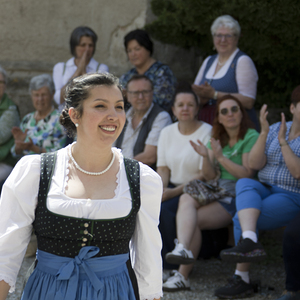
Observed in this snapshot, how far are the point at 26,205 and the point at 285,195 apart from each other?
246cm

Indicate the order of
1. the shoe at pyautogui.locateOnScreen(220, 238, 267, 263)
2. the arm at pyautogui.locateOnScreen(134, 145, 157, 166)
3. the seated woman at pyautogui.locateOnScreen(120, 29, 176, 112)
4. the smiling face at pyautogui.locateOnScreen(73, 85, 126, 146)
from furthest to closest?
the seated woman at pyautogui.locateOnScreen(120, 29, 176, 112) < the arm at pyautogui.locateOnScreen(134, 145, 157, 166) < the shoe at pyautogui.locateOnScreen(220, 238, 267, 263) < the smiling face at pyautogui.locateOnScreen(73, 85, 126, 146)

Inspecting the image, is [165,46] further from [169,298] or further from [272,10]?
[169,298]

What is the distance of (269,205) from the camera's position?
12.5ft

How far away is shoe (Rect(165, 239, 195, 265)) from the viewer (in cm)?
383

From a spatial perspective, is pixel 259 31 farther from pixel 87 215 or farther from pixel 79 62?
pixel 87 215

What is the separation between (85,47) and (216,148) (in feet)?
7.57

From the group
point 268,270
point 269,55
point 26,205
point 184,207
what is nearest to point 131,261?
point 26,205

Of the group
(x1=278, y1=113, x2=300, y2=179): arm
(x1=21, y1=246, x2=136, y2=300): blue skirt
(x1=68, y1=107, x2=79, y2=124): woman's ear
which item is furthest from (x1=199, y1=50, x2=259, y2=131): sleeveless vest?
(x1=21, y1=246, x2=136, y2=300): blue skirt

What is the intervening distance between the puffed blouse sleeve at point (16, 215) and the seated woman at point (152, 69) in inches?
127

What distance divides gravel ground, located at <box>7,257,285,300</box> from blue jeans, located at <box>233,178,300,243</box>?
493 millimetres

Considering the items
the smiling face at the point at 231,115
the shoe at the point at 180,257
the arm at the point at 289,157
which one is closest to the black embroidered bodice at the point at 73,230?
the shoe at the point at 180,257

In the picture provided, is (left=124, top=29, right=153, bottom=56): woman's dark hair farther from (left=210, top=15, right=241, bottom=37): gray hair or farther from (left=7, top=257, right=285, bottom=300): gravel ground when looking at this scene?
(left=7, top=257, right=285, bottom=300): gravel ground

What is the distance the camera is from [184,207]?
418 cm

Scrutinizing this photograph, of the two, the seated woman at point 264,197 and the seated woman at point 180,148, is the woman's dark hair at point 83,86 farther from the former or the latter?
the seated woman at point 180,148
